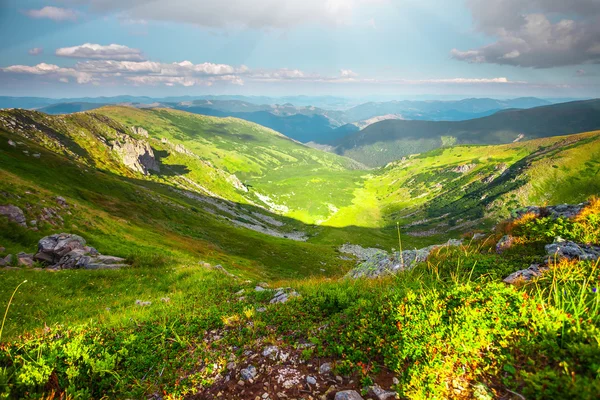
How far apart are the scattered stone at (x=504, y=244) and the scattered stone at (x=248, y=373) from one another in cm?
1173

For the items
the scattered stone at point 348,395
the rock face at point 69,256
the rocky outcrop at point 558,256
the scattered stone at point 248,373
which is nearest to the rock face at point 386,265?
the rocky outcrop at point 558,256

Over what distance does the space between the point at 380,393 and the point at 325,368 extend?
1558mm

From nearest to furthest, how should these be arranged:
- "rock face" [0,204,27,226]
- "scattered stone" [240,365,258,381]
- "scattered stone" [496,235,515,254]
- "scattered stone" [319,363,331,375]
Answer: "scattered stone" [319,363,331,375]
"scattered stone" [240,365,258,381]
"scattered stone" [496,235,515,254]
"rock face" [0,204,27,226]

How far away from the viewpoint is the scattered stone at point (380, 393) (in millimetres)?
5855

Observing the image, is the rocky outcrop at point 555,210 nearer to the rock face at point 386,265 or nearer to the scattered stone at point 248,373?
the rock face at point 386,265

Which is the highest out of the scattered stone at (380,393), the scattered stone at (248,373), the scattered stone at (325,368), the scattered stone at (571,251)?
the scattered stone at (571,251)

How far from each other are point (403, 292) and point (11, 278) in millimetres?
25181

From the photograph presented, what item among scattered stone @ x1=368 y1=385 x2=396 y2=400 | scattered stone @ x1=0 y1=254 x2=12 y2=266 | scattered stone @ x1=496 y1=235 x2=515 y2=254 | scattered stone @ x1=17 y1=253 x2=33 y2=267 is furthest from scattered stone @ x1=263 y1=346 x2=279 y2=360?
scattered stone @ x1=0 y1=254 x2=12 y2=266

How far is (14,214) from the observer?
33.2 meters

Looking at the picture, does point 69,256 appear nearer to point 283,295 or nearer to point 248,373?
point 283,295

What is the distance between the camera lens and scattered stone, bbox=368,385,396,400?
5855mm

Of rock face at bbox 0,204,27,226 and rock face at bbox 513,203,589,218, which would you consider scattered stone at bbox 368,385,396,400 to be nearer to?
rock face at bbox 513,203,589,218

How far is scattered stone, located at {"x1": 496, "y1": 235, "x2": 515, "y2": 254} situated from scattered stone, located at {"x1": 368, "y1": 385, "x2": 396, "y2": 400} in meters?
9.98

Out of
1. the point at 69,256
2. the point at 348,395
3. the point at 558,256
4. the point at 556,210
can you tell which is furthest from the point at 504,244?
the point at 69,256
